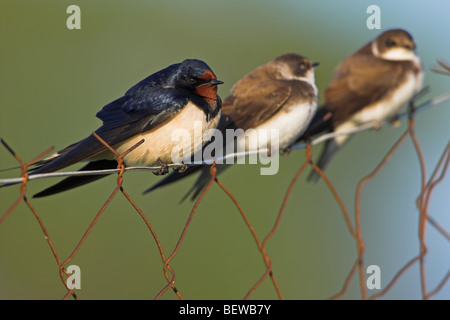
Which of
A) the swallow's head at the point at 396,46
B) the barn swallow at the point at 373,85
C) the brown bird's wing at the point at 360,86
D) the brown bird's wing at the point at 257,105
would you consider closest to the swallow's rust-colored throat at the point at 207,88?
the brown bird's wing at the point at 257,105

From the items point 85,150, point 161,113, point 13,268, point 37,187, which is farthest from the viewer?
point 13,268

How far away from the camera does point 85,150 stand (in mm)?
2109

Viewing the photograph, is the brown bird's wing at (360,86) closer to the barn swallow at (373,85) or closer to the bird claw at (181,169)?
the barn swallow at (373,85)

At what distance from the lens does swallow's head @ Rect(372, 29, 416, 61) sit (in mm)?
2912

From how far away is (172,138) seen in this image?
2.32 meters

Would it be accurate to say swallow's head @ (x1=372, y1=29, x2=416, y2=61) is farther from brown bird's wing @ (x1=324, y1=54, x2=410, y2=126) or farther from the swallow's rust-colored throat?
the swallow's rust-colored throat

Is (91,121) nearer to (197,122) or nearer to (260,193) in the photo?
(260,193)

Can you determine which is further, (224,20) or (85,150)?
(224,20)

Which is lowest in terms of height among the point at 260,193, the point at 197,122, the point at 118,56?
the point at 260,193

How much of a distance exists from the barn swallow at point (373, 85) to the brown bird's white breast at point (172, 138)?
25.0 inches

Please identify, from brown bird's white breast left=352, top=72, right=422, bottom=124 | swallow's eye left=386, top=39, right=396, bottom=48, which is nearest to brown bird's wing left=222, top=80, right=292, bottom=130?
brown bird's white breast left=352, top=72, right=422, bottom=124

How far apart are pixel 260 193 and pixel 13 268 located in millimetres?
2870

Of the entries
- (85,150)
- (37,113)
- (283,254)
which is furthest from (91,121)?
(85,150)

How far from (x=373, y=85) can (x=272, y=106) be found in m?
0.44
